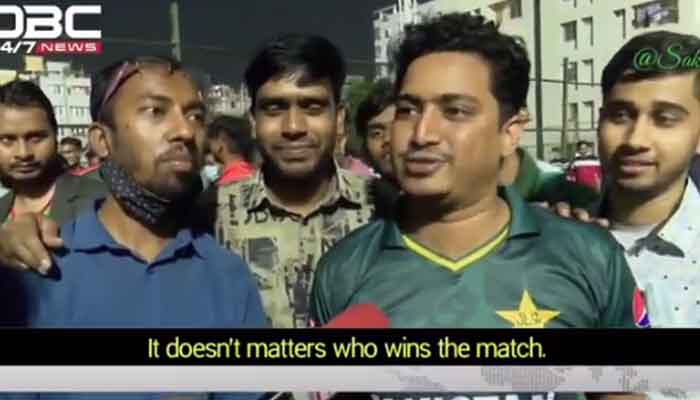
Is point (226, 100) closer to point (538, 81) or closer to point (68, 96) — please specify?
point (68, 96)

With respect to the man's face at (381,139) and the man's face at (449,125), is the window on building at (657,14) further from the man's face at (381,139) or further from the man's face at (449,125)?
the man's face at (381,139)

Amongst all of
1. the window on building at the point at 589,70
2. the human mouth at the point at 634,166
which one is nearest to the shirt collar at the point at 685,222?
the human mouth at the point at 634,166

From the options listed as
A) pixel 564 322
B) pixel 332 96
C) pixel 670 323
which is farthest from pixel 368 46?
pixel 670 323

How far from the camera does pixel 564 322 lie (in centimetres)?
237

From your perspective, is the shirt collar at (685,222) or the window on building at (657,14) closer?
the window on building at (657,14)

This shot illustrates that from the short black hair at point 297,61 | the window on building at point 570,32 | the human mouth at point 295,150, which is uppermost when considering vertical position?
the window on building at point 570,32

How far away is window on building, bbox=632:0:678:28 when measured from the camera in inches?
89.0

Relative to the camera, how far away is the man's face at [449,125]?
2.31 meters

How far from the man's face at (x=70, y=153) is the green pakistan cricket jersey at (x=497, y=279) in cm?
63

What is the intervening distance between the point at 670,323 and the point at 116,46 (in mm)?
1458

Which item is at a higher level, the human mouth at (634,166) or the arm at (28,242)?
the human mouth at (634,166)

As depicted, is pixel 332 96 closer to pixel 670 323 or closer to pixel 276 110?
pixel 276 110

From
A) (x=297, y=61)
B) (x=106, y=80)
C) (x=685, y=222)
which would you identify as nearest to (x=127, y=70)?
(x=106, y=80)

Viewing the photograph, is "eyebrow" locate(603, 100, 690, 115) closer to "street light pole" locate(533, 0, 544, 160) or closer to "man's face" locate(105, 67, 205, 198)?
"street light pole" locate(533, 0, 544, 160)
